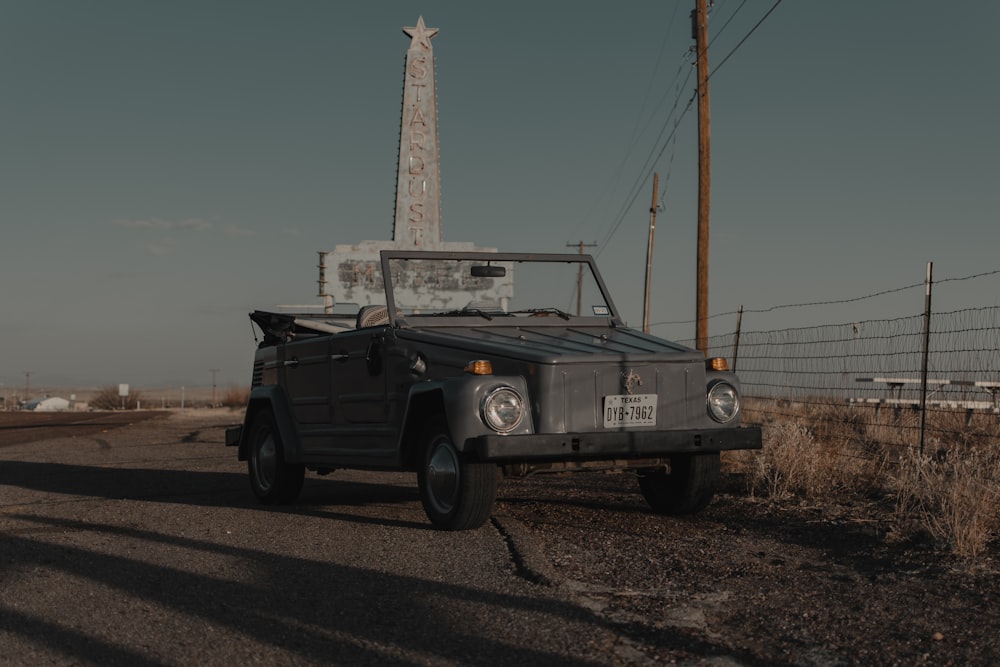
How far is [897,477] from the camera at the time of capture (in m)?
9.28

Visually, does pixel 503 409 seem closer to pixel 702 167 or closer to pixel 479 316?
pixel 479 316

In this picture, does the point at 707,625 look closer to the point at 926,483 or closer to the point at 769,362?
the point at 926,483

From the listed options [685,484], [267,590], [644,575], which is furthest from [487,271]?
[267,590]

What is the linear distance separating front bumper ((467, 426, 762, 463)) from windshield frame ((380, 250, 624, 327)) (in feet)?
5.05

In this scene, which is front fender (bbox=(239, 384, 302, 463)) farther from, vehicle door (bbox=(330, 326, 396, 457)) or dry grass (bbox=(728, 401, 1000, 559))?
dry grass (bbox=(728, 401, 1000, 559))

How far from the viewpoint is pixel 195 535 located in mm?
7445

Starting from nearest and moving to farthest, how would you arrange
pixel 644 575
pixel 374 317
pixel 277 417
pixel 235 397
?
1. pixel 644 575
2. pixel 374 317
3. pixel 277 417
4. pixel 235 397

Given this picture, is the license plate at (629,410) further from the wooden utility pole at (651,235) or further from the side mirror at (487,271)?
the wooden utility pole at (651,235)

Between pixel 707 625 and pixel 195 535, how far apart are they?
4055 millimetres

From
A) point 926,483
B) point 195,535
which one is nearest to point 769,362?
point 926,483

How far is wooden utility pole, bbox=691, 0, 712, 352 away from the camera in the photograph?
62.2ft

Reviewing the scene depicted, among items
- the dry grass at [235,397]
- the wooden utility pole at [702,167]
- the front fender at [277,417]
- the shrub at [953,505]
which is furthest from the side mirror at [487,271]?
the dry grass at [235,397]

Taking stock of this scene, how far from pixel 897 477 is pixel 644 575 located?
438 cm

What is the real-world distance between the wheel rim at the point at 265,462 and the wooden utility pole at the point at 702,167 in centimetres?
912
